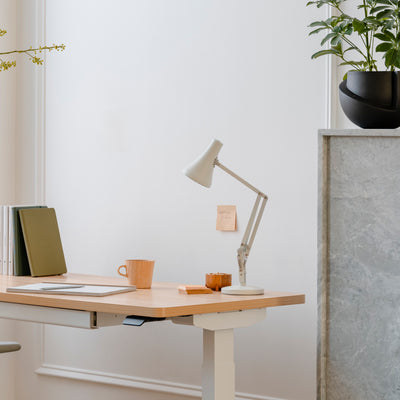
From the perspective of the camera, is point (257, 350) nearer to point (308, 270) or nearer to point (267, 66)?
point (308, 270)

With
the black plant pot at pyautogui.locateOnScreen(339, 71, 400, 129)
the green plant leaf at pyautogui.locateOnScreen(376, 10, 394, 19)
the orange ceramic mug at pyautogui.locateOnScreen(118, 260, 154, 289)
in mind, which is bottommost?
the orange ceramic mug at pyautogui.locateOnScreen(118, 260, 154, 289)

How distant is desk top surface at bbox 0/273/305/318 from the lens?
78.5 inches

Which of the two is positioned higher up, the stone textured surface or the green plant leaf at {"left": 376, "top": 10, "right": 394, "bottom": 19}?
the green plant leaf at {"left": 376, "top": 10, "right": 394, "bottom": 19}

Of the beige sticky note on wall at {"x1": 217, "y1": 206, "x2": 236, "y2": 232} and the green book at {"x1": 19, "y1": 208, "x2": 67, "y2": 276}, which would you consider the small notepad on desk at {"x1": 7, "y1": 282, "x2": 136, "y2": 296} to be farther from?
the beige sticky note on wall at {"x1": 217, "y1": 206, "x2": 236, "y2": 232}

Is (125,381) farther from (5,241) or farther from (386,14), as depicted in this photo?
(386,14)

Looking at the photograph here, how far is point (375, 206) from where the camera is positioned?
6.80 feet

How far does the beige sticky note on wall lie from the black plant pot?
2.77ft

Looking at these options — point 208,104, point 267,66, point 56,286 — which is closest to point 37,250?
point 56,286

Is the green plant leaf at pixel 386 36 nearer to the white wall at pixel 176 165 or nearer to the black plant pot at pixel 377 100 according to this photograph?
the black plant pot at pixel 377 100

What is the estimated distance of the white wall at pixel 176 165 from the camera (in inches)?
108

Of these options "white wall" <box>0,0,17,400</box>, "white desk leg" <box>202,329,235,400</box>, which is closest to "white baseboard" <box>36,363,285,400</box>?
"white wall" <box>0,0,17,400</box>

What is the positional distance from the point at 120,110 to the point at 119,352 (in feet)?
3.45

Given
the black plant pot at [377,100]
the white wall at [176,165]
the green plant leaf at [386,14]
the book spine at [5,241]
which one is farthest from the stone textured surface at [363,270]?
the book spine at [5,241]

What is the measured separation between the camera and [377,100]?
2.10 m
